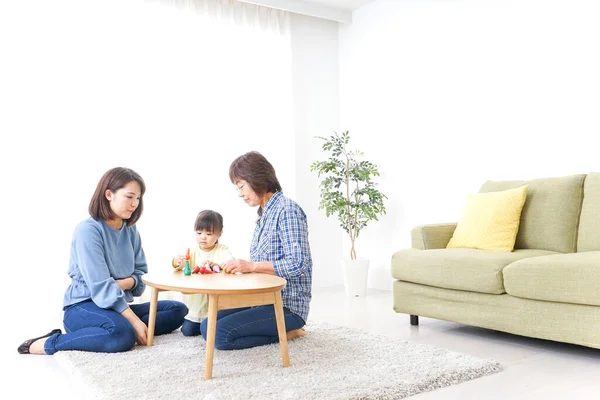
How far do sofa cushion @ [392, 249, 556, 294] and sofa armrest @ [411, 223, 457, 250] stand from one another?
13 centimetres

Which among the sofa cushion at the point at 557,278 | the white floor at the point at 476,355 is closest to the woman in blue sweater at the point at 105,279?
the white floor at the point at 476,355

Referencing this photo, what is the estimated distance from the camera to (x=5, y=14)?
13.5ft

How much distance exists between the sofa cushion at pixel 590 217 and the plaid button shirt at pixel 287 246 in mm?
1642

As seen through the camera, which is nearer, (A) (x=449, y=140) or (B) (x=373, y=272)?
(A) (x=449, y=140)

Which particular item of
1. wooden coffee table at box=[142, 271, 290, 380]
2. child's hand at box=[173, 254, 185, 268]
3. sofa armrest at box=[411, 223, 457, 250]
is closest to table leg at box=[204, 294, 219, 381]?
wooden coffee table at box=[142, 271, 290, 380]

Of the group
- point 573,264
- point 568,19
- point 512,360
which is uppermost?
point 568,19

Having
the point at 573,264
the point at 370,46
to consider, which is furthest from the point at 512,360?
the point at 370,46

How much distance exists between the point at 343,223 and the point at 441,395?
3.02m

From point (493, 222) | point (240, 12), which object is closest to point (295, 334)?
point (493, 222)

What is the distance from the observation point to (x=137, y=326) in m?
2.99

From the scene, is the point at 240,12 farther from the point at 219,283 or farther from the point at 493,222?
the point at 219,283

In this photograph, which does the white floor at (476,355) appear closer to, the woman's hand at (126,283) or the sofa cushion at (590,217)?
the woman's hand at (126,283)

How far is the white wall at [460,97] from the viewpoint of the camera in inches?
153

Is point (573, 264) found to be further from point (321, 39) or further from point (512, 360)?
point (321, 39)
